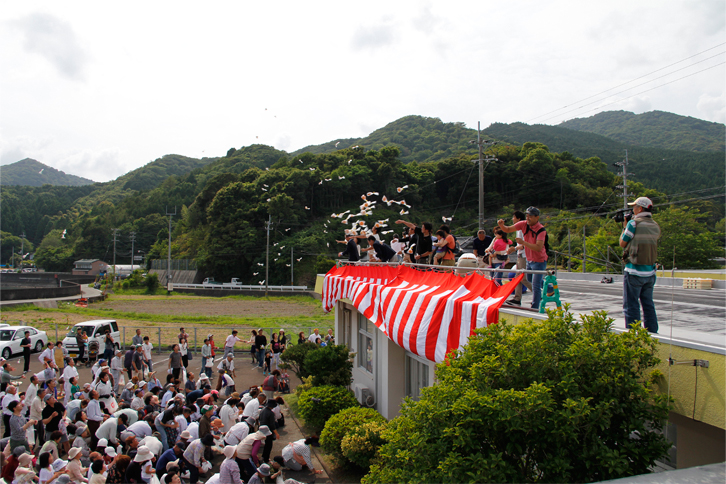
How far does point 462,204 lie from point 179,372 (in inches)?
2751

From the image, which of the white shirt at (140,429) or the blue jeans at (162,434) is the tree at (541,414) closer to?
the white shirt at (140,429)

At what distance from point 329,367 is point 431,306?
25.2 ft

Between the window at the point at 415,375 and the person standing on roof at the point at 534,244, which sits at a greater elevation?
the person standing on roof at the point at 534,244

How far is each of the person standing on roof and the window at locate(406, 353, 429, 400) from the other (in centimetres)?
479

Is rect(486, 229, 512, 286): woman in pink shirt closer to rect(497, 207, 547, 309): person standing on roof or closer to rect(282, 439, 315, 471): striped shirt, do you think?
rect(497, 207, 547, 309): person standing on roof

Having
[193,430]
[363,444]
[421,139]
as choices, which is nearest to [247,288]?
[193,430]

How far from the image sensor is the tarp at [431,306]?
663cm

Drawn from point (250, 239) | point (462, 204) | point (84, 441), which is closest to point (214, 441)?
point (84, 441)

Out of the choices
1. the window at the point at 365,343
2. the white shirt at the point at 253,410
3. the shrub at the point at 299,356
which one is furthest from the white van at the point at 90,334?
the white shirt at the point at 253,410

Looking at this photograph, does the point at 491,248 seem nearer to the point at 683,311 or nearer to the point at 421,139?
the point at 683,311

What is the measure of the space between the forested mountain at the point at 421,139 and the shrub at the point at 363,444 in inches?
3983

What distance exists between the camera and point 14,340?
2169 cm

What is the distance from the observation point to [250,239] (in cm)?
7050

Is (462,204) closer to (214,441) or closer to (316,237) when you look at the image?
(316,237)
